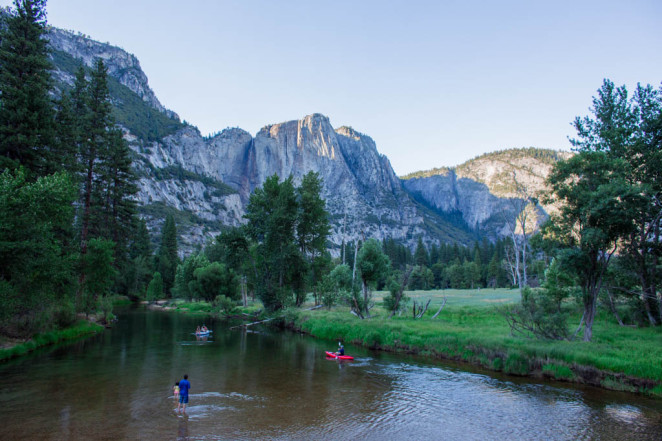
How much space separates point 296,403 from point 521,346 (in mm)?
14431

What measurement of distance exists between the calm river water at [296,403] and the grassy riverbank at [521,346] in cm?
120

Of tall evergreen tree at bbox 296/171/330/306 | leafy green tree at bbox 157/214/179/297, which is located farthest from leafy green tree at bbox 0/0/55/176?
leafy green tree at bbox 157/214/179/297

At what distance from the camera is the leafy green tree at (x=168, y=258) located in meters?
98.4

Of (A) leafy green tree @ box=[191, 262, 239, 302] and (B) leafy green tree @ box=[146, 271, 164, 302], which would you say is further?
(B) leafy green tree @ box=[146, 271, 164, 302]

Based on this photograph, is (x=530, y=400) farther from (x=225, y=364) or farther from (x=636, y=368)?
(x=225, y=364)

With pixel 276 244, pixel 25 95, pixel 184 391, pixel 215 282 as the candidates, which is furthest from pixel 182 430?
pixel 215 282

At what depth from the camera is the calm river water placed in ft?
40.4

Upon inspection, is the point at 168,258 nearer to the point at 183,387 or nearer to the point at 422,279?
the point at 422,279

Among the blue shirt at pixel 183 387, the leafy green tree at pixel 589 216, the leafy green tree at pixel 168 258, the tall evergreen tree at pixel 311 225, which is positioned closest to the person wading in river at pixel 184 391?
the blue shirt at pixel 183 387

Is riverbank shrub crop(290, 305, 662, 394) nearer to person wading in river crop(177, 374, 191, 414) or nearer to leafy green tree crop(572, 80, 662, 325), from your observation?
leafy green tree crop(572, 80, 662, 325)

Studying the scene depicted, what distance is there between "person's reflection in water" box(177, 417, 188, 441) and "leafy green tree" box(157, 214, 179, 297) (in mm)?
93227

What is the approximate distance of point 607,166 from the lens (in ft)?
73.1

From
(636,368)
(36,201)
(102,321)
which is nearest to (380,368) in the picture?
(636,368)

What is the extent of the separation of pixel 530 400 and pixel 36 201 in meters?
28.5
